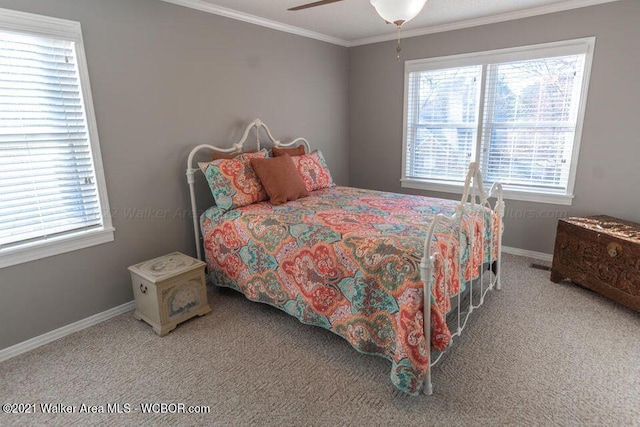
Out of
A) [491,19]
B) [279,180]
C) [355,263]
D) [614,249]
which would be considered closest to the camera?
[355,263]

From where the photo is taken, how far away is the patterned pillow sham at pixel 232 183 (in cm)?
289

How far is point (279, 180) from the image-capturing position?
3.04m

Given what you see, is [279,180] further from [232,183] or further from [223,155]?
[223,155]

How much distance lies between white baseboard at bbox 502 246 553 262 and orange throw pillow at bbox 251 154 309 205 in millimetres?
2304

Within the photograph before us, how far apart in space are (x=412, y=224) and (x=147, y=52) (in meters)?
2.31

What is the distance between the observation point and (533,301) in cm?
284

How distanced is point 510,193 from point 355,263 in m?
2.47

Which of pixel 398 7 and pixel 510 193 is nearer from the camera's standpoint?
pixel 398 7

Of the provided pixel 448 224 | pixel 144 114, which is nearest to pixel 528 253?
pixel 448 224

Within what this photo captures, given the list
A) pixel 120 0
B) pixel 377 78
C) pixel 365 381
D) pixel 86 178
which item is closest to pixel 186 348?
pixel 365 381

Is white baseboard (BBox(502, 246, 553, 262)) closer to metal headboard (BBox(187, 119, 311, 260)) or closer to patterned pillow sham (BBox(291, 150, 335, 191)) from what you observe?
patterned pillow sham (BBox(291, 150, 335, 191))

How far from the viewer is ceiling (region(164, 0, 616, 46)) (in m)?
3.00

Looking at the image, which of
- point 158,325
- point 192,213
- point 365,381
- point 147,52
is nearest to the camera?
point 365,381

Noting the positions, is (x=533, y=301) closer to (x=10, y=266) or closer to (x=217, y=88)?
(x=217, y=88)
